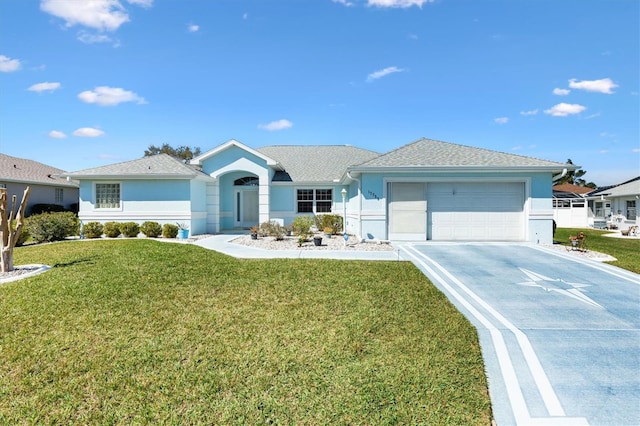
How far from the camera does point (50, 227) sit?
1434 centimetres

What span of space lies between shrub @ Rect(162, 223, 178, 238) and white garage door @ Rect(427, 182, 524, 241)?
40.7ft

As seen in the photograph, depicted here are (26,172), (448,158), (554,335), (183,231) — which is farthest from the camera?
(26,172)

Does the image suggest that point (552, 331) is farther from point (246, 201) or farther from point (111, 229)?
point (111, 229)

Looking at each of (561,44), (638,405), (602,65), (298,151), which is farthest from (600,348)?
(298,151)

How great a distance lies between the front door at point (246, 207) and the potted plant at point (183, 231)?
4190mm

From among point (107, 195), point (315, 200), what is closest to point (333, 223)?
point (315, 200)

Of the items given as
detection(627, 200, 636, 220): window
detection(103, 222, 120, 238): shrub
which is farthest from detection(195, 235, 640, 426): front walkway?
detection(627, 200, 636, 220): window

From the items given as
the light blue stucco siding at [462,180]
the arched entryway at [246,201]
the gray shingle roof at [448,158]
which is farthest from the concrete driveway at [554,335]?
the arched entryway at [246,201]

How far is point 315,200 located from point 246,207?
4.52 m

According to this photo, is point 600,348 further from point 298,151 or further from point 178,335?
point 298,151

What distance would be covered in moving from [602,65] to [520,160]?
5127 millimetres

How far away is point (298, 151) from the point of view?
26.0 meters

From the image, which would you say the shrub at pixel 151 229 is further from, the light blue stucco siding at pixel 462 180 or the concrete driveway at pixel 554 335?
the concrete driveway at pixel 554 335

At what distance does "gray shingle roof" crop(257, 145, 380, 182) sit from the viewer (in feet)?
69.2
